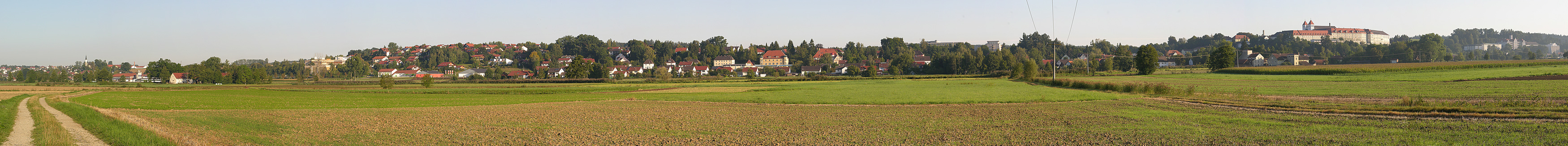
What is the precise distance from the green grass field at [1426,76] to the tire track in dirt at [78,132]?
172 feet

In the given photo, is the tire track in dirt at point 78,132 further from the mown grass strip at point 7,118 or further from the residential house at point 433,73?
the residential house at point 433,73

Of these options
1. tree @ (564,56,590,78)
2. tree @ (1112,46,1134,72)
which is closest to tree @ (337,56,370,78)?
tree @ (564,56,590,78)

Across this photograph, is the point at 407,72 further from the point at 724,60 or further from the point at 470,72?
the point at 724,60

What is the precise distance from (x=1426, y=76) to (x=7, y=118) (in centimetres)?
6454

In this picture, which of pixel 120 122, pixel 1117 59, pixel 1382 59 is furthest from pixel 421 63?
pixel 1382 59

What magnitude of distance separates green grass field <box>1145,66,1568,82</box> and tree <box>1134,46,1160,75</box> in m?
16.8

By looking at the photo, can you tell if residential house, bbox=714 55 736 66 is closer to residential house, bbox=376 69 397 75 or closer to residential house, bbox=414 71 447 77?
residential house, bbox=414 71 447 77

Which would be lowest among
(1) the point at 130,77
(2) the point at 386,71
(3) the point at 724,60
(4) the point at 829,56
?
(1) the point at 130,77

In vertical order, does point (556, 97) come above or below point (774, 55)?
below

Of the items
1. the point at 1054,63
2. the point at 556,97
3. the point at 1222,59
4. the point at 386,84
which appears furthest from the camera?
the point at 1222,59

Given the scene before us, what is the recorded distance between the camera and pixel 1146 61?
7781 cm

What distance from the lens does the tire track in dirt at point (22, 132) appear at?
14.0 m

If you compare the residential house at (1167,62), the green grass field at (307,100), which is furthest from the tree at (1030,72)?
the residential house at (1167,62)

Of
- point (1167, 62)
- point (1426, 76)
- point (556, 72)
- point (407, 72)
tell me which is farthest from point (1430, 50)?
point (407, 72)
